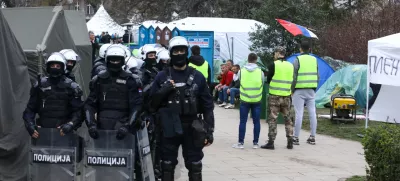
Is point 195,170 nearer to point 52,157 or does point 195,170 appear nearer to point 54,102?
point 52,157

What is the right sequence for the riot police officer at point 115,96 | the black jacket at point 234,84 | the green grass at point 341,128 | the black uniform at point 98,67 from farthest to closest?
the black jacket at point 234,84, the green grass at point 341,128, the black uniform at point 98,67, the riot police officer at point 115,96

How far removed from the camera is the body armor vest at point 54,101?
754cm

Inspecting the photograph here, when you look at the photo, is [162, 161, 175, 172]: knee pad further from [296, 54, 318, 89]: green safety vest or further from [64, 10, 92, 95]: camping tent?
[64, 10, 92, 95]: camping tent

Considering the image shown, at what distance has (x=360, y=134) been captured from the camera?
13.6 m

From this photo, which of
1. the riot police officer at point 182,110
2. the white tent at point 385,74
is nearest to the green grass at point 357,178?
the white tent at point 385,74

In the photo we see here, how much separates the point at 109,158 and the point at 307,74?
18.5 ft

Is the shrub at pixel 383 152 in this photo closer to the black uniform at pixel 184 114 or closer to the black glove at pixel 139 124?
the black uniform at pixel 184 114

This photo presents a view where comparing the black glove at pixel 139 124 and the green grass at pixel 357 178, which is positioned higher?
the black glove at pixel 139 124

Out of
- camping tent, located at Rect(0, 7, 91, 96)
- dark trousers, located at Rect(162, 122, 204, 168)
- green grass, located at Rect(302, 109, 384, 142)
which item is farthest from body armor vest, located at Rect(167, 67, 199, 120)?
green grass, located at Rect(302, 109, 384, 142)

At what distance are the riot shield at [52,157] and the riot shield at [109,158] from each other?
220 mm

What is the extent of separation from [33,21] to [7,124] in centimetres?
395

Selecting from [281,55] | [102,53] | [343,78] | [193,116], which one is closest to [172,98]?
[193,116]

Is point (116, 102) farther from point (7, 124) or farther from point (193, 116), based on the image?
point (7, 124)

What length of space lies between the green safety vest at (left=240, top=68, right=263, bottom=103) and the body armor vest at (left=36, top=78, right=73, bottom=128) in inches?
172
